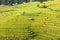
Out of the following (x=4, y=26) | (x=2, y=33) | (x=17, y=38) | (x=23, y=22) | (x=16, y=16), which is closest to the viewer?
(x=17, y=38)

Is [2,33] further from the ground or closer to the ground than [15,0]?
further from the ground

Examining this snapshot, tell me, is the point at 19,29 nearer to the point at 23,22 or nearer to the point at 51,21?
the point at 23,22

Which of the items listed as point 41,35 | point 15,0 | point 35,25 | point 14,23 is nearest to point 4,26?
point 14,23

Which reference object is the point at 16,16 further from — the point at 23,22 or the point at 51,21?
the point at 51,21

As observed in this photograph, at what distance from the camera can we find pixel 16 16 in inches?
1340

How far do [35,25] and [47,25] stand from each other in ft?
5.40

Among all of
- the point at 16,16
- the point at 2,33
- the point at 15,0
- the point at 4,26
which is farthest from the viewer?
the point at 15,0

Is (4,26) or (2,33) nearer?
(2,33)

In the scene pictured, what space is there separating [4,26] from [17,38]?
15.5ft

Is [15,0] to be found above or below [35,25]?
below

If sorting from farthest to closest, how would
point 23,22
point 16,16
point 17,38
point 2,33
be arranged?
point 16,16, point 23,22, point 2,33, point 17,38

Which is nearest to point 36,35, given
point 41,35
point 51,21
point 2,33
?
point 41,35

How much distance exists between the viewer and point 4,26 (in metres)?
28.5

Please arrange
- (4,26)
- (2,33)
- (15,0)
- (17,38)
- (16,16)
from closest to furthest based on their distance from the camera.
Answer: (17,38) < (2,33) < (4,26) < (16,16) < (15,0)
